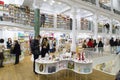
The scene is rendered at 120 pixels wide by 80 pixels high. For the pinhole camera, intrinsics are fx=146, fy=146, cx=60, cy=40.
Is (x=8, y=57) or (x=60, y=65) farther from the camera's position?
(x=8, y=57)

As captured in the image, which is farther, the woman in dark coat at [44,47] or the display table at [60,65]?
the woman in dark coat at [44,47]

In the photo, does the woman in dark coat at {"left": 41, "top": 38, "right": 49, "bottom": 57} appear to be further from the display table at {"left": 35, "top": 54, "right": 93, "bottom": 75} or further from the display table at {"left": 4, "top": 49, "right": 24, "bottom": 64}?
the display table at {"left": 4, "top": 49, "right": 24, "bottom": 64}

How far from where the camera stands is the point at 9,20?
880cm

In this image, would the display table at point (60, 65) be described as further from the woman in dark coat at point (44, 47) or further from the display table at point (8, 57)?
the display table at point (8, 57)

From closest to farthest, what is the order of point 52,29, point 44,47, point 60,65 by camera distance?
point 60,65
point 44,47
point 52,29

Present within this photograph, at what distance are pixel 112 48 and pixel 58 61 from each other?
5.75 metres

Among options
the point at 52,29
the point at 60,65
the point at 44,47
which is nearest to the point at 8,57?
the point at 44,47

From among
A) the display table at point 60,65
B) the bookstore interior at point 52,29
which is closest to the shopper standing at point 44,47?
the bookstore interior at point 52,29

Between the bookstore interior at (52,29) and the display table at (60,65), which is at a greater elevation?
the bookstore interior at (52,29)

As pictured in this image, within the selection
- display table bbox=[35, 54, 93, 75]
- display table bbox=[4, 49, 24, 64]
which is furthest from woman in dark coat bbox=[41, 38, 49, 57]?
display table bbox=[4, 49, 24, 64]

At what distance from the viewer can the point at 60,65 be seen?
4.98 meters

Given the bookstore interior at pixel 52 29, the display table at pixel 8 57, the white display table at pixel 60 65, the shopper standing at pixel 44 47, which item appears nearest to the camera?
the white display table at pixel 60 65

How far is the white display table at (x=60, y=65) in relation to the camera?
451cm

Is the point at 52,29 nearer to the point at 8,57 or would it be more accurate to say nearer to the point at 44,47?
the point at 8,57
